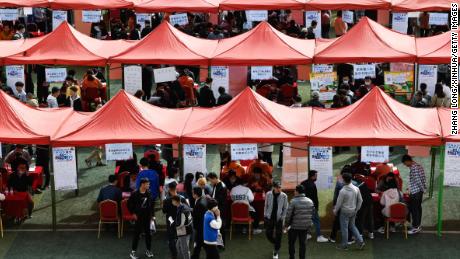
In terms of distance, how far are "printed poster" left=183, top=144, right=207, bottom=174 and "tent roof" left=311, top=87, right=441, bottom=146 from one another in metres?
2.26

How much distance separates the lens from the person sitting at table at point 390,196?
17141 millimetres

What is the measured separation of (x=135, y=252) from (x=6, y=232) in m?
2.99

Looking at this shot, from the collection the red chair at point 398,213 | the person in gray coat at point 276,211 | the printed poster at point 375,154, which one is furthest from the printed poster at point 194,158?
the red chair at point 398,213

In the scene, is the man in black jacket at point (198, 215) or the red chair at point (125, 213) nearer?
the man in black jacket at point (198, 215)

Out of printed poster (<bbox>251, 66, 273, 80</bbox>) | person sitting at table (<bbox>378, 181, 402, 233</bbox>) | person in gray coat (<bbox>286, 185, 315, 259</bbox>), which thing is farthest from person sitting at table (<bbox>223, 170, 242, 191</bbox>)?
printed poster (<bbox>251, 66, 273, 80</bbox>)

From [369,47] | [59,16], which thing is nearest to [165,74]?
[369,47]

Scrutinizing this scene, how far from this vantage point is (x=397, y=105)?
60.8ft

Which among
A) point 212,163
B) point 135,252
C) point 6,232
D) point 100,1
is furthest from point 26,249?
→ point 100,1

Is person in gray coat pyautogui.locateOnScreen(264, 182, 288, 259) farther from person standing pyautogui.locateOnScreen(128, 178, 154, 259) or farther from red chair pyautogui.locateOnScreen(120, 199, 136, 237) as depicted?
red chair pyautogui.locateOnScreen(120, 199, 136, 237)

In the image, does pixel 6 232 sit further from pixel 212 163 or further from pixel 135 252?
pixel 212 163

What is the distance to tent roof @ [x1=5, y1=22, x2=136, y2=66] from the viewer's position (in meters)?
23.3

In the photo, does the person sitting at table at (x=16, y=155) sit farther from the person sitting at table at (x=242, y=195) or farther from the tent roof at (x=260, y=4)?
the tent roof at (x=260, y=4)

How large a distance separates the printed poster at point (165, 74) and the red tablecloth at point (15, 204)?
21.8 feet

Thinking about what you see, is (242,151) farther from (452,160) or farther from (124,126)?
(452,160)
